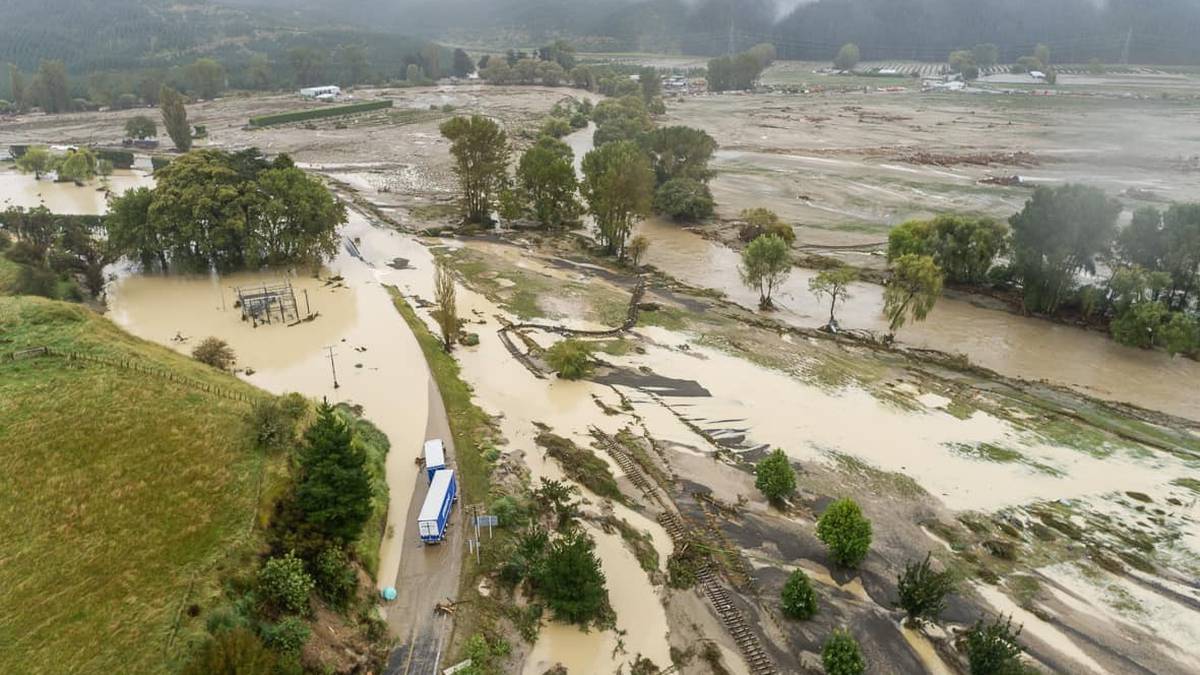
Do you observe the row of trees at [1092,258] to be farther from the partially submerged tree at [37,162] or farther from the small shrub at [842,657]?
the partially submerged tree at [37,162]

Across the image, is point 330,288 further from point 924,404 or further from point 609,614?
point 924,404

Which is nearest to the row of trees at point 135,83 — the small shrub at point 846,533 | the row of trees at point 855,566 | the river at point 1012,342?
the river at point 1012,342

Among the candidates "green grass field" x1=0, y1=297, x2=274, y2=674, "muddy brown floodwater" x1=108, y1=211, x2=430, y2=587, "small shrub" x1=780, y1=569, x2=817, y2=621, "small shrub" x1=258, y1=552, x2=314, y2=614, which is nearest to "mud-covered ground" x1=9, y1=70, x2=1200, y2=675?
"small shrub" x1=780, y1=569, x2=817, y2=621

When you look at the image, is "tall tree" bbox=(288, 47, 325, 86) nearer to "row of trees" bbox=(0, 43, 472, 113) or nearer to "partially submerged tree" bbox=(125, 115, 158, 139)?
"row of trees" bbox=(0, 43, 472, 113)

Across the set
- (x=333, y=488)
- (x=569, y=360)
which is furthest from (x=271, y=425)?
(x=569, y=360)

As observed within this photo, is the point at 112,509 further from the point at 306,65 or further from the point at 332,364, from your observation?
the point at 306,65

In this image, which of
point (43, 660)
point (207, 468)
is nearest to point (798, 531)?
point (207, 468)
